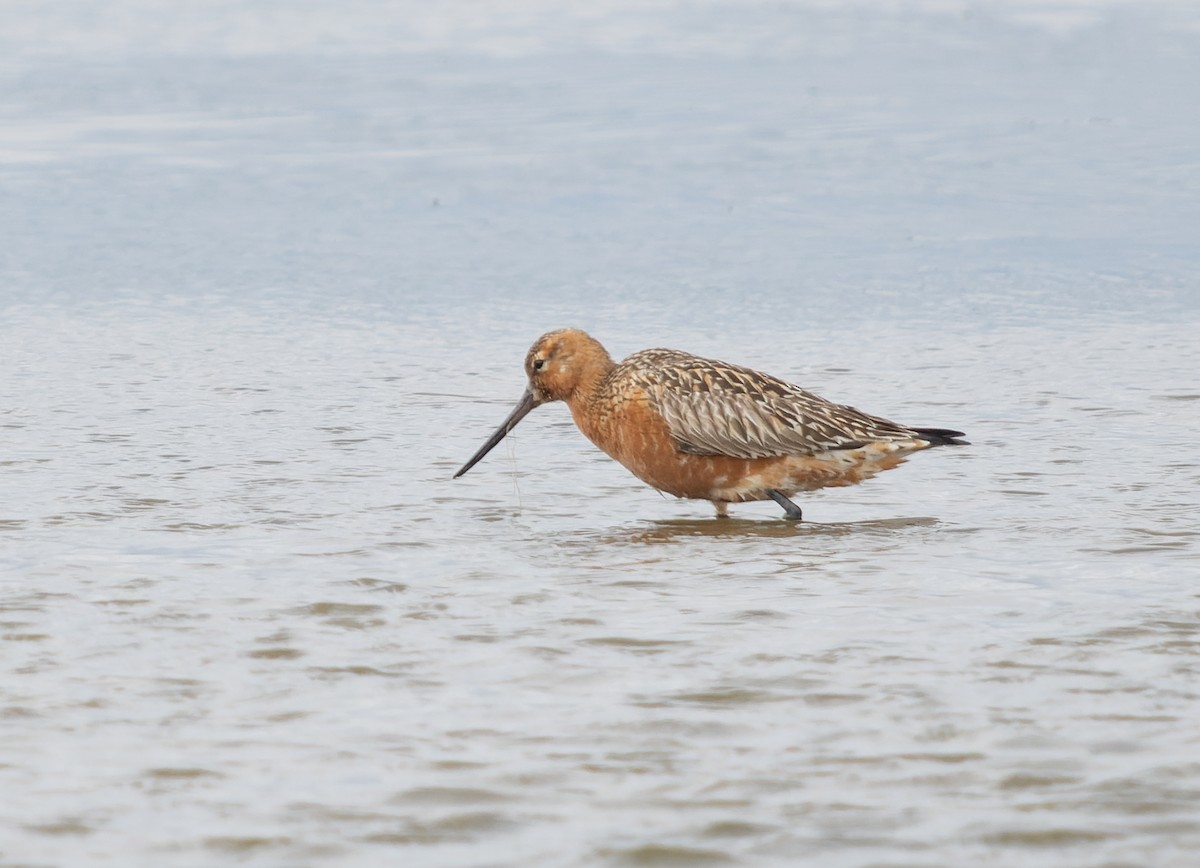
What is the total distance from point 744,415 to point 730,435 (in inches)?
6.0

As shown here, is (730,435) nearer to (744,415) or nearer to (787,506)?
(744,415)

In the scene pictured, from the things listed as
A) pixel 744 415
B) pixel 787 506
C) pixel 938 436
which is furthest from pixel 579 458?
pixel 938 436

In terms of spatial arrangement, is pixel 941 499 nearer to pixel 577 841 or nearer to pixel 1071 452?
pixel 1071 452

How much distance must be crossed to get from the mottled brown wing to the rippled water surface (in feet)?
1.02

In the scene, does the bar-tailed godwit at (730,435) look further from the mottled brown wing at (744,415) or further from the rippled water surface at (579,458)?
the rippled water surface at (579,458)

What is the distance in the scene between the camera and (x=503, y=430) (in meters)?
8.47

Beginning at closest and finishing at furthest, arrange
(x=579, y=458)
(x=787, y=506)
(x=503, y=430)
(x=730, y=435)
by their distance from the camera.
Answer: (x=787, y=506) → (x=730, y=435) → (x=503, y=430) → (x=579, y=458)

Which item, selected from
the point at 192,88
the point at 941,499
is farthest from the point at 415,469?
the point at 192,88

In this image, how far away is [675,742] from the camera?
4.56 meters

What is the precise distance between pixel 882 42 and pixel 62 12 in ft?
30.9

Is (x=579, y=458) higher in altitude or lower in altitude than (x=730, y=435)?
lower

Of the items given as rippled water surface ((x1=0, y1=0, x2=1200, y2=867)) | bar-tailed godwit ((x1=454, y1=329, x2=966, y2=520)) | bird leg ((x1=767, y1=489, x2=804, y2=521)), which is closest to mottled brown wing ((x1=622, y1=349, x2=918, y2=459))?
bar-tailed godwit ((x1=454, y1=329, x2=966, y2=520))

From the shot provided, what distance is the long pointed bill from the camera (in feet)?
26.7

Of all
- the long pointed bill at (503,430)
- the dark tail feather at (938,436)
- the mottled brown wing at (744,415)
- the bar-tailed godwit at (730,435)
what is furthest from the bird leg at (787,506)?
the long pointed bill at (503,430)
